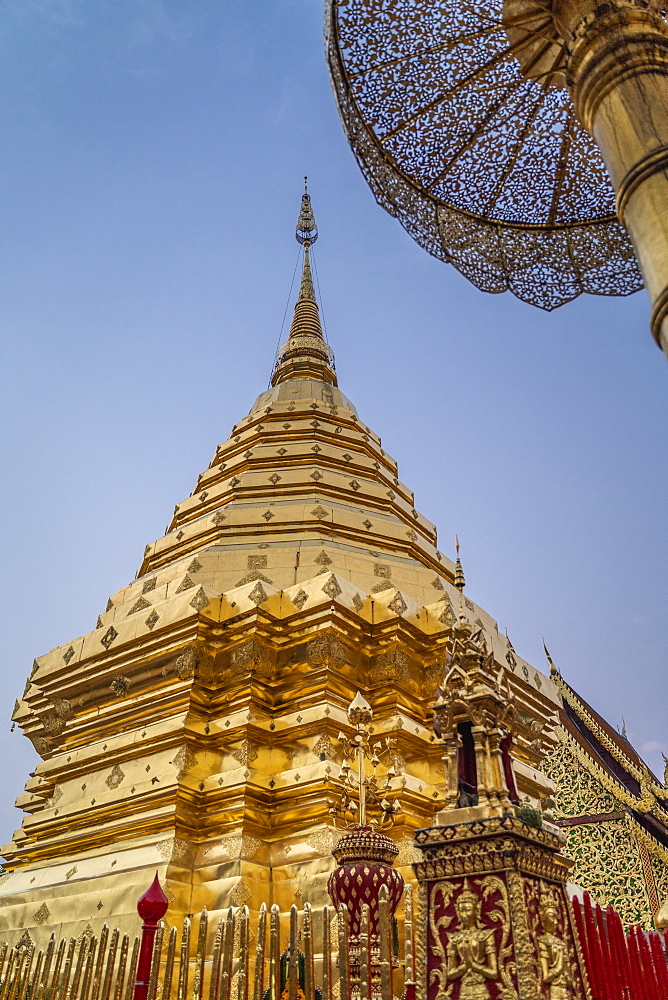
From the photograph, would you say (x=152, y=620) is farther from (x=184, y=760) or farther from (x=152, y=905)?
(x=152, y=905)

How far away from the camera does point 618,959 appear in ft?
11.5

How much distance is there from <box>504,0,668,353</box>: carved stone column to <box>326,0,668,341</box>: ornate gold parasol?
0.72 metres

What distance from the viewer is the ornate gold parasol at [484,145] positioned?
215 inches

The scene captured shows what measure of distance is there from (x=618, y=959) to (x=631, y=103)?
3.61 meters

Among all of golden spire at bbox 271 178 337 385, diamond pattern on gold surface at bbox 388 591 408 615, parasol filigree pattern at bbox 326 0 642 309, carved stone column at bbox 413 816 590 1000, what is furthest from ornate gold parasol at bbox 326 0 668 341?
golden spire at bbox 271 178 337 385

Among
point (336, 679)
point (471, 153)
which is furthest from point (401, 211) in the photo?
Result: point (336, 679)

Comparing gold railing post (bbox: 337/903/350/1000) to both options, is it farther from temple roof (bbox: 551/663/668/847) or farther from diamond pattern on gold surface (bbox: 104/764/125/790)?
temple roof (bbox: 551/663/668/847)

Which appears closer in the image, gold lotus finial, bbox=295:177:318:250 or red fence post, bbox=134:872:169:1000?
red fence post, bbox=134:872:169:1000

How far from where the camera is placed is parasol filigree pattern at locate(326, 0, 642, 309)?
18.2ft

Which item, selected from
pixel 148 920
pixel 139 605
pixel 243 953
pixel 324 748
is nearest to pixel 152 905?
pixel 148 920

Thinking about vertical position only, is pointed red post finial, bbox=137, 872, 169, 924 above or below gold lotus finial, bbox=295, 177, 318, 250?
below

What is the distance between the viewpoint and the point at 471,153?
246 inches

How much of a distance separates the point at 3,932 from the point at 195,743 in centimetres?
198

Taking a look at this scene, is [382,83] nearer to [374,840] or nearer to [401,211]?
[401,211]
